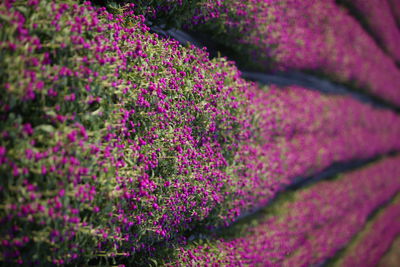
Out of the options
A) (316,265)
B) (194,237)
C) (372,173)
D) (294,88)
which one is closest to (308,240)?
(316,265)

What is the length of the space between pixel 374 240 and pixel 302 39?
6.15 metres

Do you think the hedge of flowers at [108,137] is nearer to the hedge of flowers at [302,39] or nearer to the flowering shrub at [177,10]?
the flowering shrub at [177,10]

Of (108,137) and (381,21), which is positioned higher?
(381,21)

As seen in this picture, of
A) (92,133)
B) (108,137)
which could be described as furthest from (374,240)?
(92,133)

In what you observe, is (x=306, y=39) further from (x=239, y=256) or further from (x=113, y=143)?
(x=113, y=143)

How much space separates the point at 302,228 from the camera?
519cm

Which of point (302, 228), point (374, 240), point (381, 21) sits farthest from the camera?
point (374, 240)

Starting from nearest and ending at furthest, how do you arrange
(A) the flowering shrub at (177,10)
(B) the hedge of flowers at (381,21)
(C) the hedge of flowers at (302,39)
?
1. (A) the flowering shrub at (177,10)
2. (C) the hedge of flowers at (302,39)
3. (B) the hedge of flowers at (381,21)

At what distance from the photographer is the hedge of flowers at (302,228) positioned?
11.0 feet

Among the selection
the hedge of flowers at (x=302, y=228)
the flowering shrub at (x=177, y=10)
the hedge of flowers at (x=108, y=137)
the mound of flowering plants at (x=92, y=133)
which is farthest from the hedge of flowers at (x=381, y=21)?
the mound of flowering plants at (x=92, y=133)

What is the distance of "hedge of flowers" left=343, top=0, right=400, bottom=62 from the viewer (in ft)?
25.4

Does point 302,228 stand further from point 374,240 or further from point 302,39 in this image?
point 374,240

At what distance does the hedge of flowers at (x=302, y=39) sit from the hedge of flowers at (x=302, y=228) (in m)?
1.81

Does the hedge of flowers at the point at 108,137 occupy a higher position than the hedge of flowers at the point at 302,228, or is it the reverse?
the hedge of flowers at the point at 108,137
